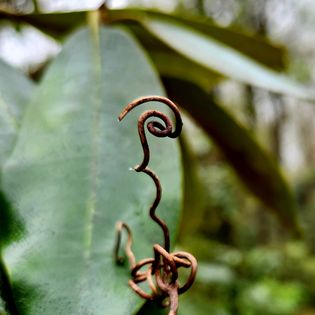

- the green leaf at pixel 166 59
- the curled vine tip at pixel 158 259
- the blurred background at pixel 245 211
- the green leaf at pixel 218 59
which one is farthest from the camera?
the blurred background at pixel 245 211

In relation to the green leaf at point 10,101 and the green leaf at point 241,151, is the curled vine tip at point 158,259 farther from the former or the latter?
the green leaf at point 241,151

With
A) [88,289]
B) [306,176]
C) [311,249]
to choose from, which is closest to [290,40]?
[306,176]

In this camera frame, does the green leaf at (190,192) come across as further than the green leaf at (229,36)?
Yes

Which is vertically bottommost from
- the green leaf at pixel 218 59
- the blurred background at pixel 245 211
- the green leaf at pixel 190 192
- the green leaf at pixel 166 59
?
the blurred background at pixel 245 211

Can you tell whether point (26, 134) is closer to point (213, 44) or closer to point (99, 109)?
point (99, 109)

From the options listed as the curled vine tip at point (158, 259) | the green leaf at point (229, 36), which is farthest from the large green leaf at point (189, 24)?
the curled vine tip at point (158, 259)

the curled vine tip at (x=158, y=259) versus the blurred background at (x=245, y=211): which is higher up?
the curled vine tip at (x=158, y=259)
